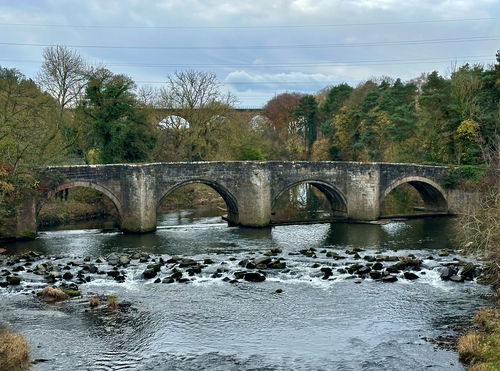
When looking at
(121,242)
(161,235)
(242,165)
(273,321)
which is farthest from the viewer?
(242,165)

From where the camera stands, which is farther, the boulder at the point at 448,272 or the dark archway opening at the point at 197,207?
the dark archway opening at the point at 197,207

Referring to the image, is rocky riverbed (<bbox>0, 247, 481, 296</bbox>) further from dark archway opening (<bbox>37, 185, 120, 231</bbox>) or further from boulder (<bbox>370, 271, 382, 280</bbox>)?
dark archway opening (<bbox>37, 185, 120, 231</bbox>)

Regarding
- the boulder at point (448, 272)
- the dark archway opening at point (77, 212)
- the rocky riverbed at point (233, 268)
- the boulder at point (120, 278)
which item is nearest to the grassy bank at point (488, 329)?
the boulder at point (448, 272)

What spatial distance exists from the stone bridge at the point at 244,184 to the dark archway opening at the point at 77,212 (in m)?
3.84

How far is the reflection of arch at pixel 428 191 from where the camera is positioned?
41.2 meters

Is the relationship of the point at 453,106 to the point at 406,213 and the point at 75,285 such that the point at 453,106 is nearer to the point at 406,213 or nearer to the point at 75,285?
the point at 406,213

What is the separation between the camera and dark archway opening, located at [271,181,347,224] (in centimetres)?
4100

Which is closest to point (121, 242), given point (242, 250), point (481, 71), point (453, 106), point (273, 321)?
point (242, 250)

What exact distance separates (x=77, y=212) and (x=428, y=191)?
2706 cm

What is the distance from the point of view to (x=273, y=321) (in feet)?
62.4

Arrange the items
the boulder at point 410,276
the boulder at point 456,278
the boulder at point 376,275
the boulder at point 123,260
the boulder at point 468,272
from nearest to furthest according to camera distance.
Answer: the boulder at point 456,278
the boulder at point 468,272
the boulder at point 410,276
the boulder at point 376,275
the boulder at point 123,260

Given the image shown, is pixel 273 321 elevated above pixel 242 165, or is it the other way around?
pixel 242 165

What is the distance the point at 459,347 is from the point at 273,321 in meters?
5.94

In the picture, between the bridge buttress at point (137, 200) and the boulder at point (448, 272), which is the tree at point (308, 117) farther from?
the boulder at point (448, 272)
